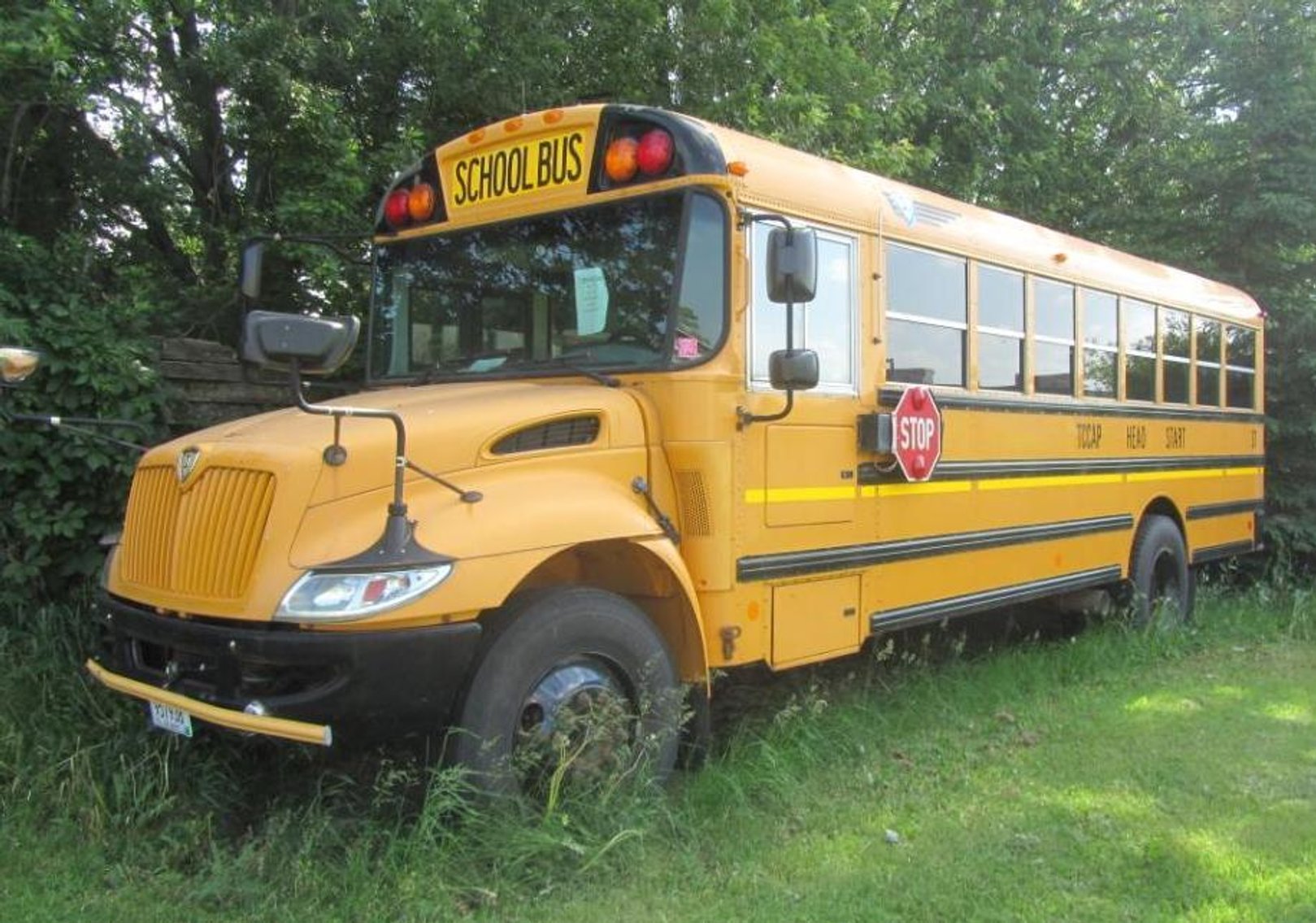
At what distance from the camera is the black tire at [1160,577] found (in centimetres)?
707

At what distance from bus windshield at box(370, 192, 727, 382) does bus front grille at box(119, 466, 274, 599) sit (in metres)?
1.29

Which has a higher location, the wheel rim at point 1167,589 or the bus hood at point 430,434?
the bus hood at point 430,434

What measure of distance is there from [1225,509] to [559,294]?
6257 millimetres

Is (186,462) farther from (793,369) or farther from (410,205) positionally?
(793,369)

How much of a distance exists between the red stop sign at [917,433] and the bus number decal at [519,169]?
70.7 inches

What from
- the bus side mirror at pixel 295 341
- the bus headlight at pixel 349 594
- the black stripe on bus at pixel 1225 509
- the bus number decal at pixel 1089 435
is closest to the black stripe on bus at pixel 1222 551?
the black stripe on bus at pixel 1225 509

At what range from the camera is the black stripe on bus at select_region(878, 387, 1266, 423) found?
527 cm

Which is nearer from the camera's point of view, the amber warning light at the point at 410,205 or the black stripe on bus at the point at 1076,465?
the amber warning light at the point at 410,205

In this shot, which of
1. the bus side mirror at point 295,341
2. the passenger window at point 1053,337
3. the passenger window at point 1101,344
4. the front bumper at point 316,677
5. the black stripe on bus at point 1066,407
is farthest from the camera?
the passenger window at point 1101,344

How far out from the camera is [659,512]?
4.04 meters

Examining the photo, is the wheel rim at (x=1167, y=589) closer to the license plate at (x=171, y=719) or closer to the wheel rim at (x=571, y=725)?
the wheel rim at (x=571, y=725)

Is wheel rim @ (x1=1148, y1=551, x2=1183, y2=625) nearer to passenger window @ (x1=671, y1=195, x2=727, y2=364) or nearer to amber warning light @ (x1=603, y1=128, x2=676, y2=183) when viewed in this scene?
passenger window @ (x1=671, y1=195, x2=727, y2=364)

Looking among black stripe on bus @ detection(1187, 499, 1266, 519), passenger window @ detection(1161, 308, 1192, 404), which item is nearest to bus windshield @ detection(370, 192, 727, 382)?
passenger window @ detection(1161, 308, 1192, 404)

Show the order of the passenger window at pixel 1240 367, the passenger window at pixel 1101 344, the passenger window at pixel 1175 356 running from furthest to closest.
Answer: the passenger window at pixel 1240 367, the passenger window at pixel 1175 356, the passenger window at pixel 1101 344
